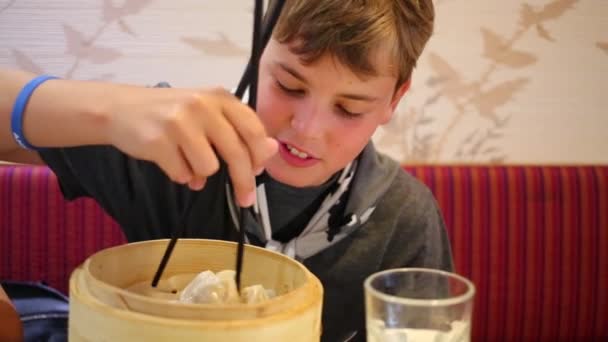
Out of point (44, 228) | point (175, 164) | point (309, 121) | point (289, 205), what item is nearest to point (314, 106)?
point (309, 121)

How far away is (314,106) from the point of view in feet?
2.77

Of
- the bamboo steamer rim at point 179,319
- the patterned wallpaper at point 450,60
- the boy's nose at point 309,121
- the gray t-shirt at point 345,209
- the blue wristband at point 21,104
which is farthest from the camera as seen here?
the patterned wallpaper at point 450,60

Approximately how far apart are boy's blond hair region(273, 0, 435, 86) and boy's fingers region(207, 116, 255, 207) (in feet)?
1.28

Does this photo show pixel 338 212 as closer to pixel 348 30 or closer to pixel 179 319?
pixel 348 30

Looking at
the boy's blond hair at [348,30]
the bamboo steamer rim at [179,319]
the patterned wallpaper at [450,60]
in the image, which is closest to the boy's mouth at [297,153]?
the boy's blond hair at [348,30]

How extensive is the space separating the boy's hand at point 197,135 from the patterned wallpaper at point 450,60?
1420mm

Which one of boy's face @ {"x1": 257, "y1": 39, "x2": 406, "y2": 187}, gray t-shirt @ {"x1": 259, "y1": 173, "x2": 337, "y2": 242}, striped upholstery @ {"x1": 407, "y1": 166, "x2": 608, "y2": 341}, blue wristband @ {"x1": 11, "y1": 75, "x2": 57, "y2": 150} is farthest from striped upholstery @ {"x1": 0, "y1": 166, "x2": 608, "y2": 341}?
blue wristband @ {"x1": 11, "y1": 75, "x2": 57, "y2": 150}

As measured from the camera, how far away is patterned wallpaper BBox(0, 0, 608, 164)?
1.85 meters

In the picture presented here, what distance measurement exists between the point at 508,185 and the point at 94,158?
A: 1.24m

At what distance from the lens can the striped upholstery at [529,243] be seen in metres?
1.79

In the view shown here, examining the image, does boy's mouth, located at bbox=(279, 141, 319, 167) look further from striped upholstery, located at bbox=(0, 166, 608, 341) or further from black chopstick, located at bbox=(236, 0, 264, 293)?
striped upholstery, located at bbox=(0, 166, 608, 341)

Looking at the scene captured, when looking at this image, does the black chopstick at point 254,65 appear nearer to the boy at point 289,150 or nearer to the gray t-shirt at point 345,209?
the boy at point 289,150

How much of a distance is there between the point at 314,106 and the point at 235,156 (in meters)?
0.38

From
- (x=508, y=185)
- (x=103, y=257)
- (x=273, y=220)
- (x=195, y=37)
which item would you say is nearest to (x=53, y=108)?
(x=103, y=257)
